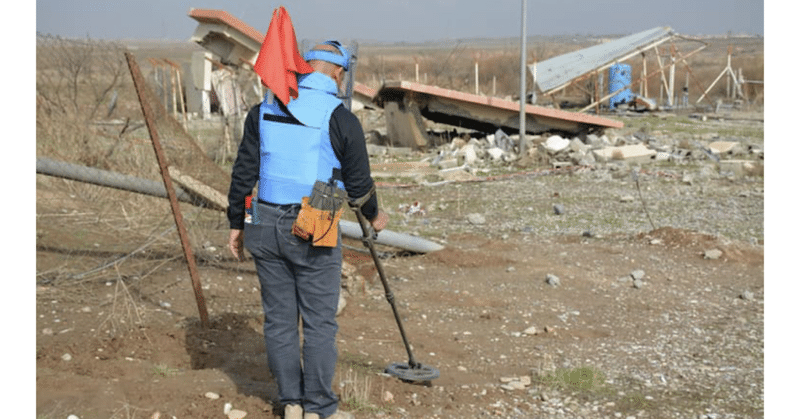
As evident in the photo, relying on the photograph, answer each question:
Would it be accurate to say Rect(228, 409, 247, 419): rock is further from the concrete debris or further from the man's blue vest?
the concrete debris

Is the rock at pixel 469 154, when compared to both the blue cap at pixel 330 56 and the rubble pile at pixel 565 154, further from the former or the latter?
the blue cap at pixel 330 56

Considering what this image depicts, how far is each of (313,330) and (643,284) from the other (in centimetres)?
452

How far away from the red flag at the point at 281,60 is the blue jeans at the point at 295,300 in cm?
56

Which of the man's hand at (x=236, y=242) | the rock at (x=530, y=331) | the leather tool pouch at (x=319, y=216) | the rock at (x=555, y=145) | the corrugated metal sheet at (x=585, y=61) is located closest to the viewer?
the leather tool pouch at (x=319, y=216)

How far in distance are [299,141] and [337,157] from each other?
0.20 meters

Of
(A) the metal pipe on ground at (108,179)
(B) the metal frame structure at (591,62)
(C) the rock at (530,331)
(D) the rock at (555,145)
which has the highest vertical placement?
(B) the metal frame structure at (591,62)

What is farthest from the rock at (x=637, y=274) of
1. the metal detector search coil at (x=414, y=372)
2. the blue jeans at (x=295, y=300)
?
the blue jeans at (x=295, y=300)

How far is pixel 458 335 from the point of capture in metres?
6.61

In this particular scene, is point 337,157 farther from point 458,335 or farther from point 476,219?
point 476,219

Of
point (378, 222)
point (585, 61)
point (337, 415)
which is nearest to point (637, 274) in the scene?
point (378, 222)

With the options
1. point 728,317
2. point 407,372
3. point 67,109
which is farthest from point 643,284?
point 67,109

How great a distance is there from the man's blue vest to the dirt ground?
3.98 feet

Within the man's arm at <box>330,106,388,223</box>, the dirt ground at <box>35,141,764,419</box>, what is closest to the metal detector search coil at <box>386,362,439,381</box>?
the dirt ground at <box>35,141,764,419</box>

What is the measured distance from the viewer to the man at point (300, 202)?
424 cm
